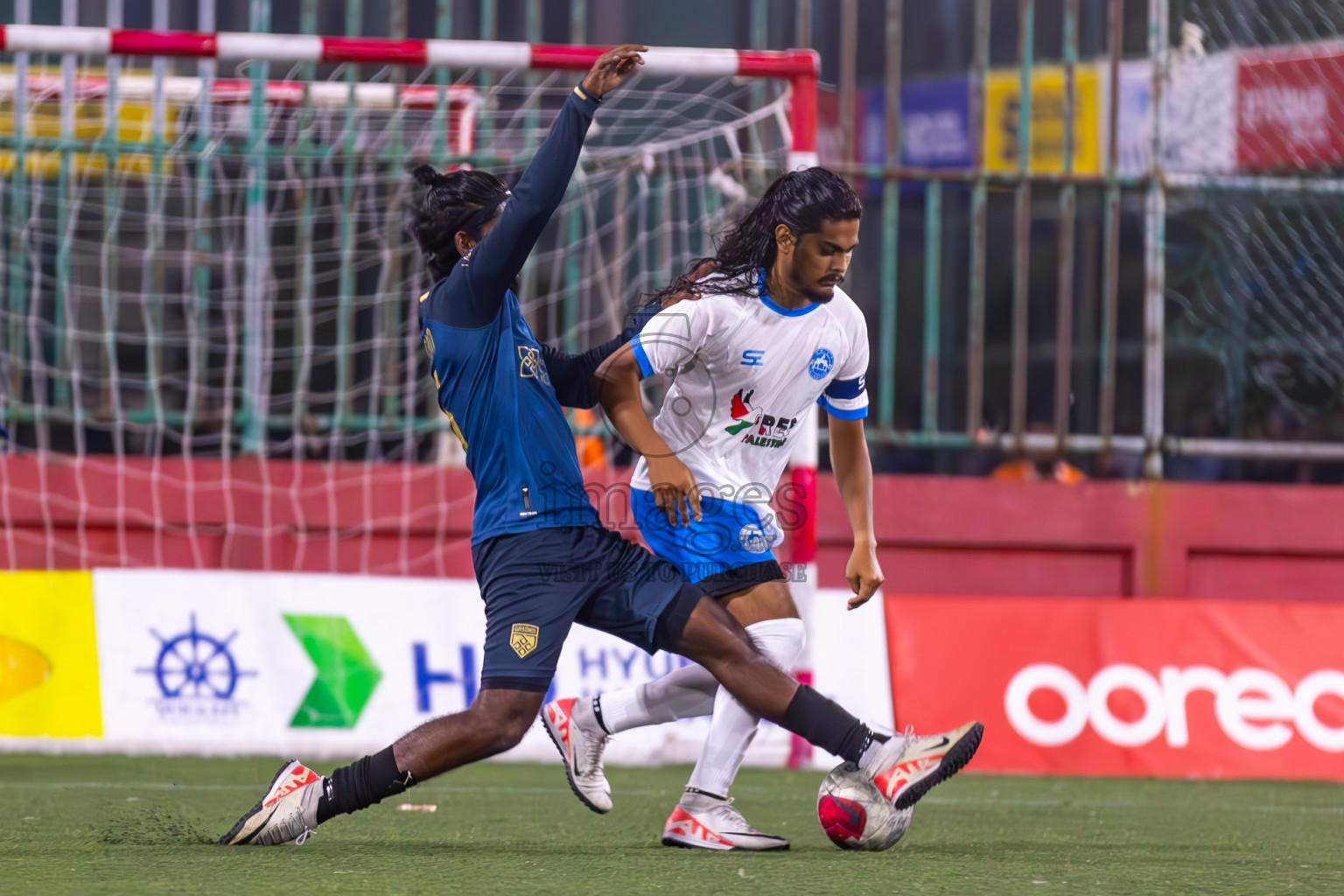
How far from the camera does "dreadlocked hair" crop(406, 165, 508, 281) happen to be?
3.64 m

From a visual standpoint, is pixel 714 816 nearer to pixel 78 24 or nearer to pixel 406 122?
pixel 406 122

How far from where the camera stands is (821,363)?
3812 millimetres

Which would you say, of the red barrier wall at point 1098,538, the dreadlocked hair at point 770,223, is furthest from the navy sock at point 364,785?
the red barrier wall at point 1098,538

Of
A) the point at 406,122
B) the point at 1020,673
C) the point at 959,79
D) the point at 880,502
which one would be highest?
the point at 959,79

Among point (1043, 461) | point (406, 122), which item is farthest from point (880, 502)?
point (406, 122)

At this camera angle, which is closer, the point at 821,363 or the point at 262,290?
the point at 821,363

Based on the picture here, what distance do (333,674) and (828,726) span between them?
3661 millimetres

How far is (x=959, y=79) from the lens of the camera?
39.8 feet

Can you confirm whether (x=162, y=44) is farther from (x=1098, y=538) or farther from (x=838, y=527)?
(x=1098, y=538)

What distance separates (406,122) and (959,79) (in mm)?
5185

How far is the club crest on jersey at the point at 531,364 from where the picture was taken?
11.7 ft

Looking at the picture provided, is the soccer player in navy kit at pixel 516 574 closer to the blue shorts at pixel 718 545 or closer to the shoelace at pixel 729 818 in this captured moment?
the blue shorts at pixel 718 545

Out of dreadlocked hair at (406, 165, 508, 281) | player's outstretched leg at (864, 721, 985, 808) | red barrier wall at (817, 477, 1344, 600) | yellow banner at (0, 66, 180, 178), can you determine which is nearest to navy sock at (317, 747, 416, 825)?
player's outstretched leg at (864, 721, 985, 808)

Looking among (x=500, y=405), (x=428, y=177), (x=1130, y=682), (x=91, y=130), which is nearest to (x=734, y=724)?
(x=500, y=405)
